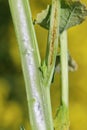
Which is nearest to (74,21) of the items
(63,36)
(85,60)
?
(63,36)

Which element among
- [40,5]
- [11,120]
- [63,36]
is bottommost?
[11,120]

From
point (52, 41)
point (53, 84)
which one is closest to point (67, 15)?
point (52, 41)

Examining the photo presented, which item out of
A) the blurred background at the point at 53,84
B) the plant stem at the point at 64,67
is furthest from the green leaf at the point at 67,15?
the blurred background at the point at 53,84

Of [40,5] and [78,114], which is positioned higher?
[40,5]

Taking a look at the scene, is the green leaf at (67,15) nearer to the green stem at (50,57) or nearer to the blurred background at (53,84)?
the green stem at (50,57)

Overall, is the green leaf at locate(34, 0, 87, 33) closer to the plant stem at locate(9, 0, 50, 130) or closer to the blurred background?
the plant stem at locate(9, 0, 50, 130)

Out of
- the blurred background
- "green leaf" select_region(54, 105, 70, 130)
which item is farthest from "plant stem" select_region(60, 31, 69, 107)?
the blurred background

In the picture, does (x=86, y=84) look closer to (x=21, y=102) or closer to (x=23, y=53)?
(x=21, y=102)
